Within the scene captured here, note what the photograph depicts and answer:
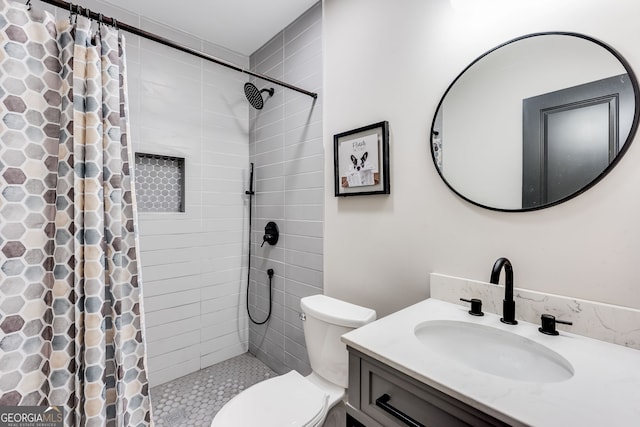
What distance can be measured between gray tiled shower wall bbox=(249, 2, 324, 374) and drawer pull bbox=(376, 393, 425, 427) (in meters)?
1.04

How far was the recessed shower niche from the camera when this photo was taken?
204cm

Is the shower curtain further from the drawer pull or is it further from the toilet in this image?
the drawer pull

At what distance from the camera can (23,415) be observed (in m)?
1.09

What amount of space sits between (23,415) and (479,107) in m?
2.22

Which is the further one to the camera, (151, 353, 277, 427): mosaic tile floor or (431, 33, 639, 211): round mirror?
(151, 353, 277, 427): mosaic tile floor

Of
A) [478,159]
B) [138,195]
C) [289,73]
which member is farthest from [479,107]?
[138,195]

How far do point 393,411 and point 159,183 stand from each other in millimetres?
2129

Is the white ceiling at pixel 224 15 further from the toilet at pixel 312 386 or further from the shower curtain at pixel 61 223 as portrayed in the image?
the toilet at pixel 312 386

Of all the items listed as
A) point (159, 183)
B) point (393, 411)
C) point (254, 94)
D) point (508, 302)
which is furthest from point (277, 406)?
point (254, 94)

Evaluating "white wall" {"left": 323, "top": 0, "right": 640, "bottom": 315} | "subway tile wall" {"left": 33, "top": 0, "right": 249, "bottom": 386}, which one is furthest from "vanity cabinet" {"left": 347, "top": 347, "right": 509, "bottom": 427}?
"subway tile wall" {"left": 33, "top": 0, "right": 249, "bottom": 386}

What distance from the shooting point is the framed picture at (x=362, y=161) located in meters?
1.44

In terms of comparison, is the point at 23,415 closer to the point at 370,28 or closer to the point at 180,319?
the point at 180,319

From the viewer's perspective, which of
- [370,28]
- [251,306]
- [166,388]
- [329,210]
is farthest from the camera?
[251,306]

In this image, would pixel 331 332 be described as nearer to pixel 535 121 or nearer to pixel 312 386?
pixel 312 386
